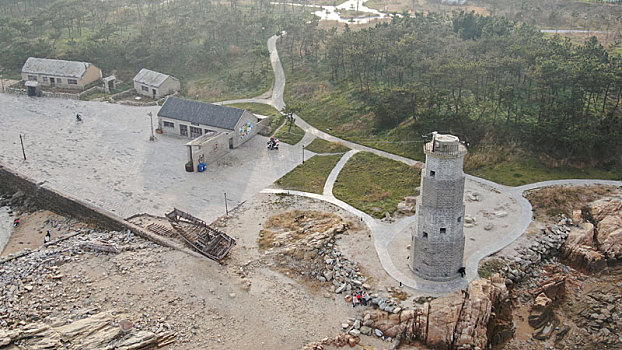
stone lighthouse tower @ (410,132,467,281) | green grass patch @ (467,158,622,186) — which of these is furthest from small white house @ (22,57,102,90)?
stone lighthouse tower @ (410,132,467,281)

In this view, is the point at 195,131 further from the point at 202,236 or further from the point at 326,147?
the point at 202,236

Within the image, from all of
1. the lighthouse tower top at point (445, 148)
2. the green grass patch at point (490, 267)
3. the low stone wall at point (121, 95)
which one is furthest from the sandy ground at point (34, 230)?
the green grass patch at point (490, 267)

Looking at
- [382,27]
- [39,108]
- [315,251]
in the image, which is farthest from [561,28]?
[39,108]

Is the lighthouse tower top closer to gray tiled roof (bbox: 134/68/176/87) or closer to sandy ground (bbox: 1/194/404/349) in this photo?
sandy ground (bbox: 1/194/404/349)

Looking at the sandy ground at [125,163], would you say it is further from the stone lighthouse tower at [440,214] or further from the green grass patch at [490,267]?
the green grass patch at [490,267]

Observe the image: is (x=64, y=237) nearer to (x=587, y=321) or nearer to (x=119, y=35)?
(x=587, y=321)
